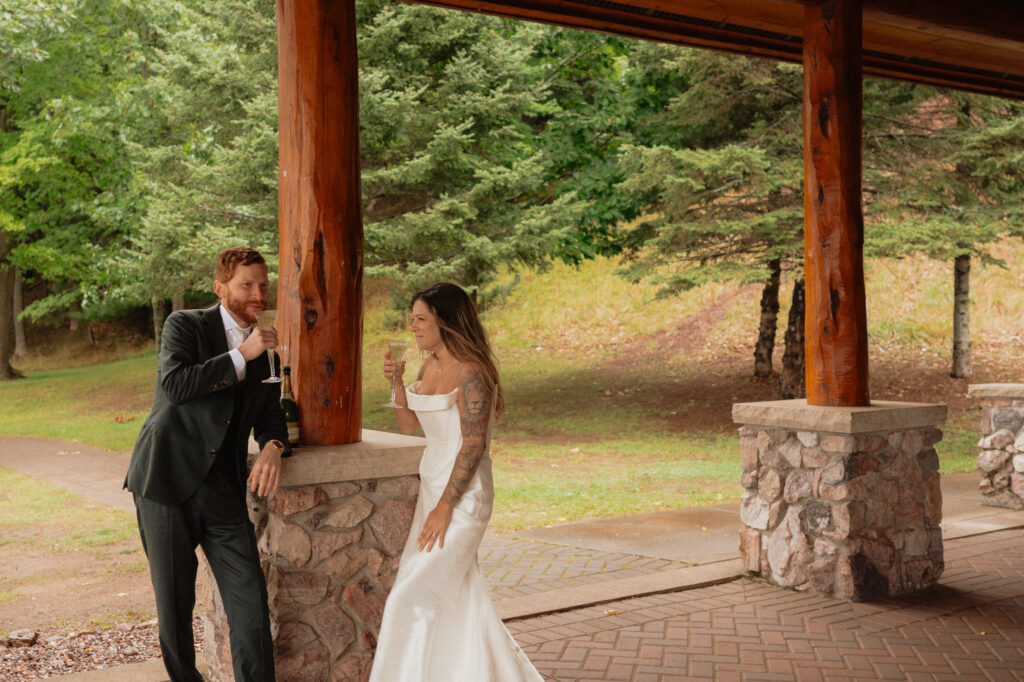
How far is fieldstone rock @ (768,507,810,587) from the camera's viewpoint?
5.57 metres

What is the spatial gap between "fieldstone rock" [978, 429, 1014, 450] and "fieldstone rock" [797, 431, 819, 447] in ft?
11.3

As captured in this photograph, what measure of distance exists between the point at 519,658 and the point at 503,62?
10.9m

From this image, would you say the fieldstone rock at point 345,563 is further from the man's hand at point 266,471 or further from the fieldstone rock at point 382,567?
the man's hand at point 266,471

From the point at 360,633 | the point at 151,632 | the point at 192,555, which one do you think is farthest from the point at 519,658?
the point at 151,632

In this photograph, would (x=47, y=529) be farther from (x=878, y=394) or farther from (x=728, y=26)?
(x=878, y=394)

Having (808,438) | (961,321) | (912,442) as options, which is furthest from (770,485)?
(961,321)

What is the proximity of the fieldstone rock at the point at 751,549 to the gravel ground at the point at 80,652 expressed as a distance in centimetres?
329

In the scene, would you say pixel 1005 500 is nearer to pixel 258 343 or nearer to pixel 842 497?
pixel 842 497

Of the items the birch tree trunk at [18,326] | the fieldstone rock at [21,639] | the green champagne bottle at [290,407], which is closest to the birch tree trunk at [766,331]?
the green champagne bottle at [290,407]

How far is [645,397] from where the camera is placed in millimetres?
15711

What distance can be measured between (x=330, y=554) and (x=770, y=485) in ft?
10.1

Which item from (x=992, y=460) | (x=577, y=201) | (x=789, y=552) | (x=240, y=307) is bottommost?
(x=789, y=552)

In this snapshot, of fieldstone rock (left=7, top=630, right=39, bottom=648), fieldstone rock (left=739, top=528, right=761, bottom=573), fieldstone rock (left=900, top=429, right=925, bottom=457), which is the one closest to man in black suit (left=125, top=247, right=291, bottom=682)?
fieldstone rock (left=7, top=630, right=39, bottom=648)

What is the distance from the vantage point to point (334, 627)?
3717 mm
